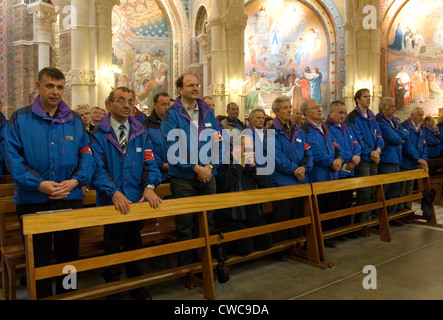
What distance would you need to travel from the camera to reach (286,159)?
14.7 ft

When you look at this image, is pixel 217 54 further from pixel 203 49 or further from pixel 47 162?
pixel 47 162

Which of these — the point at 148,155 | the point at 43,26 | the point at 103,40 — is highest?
the point at 43,26

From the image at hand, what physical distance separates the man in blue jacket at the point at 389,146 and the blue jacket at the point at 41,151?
15.4 feet

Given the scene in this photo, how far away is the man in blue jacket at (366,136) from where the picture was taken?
18.2 ft

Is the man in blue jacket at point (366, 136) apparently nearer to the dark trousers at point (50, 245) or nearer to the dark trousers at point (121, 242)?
the dark trousers at point (121, 242)

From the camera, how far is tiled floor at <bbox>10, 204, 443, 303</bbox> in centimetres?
338

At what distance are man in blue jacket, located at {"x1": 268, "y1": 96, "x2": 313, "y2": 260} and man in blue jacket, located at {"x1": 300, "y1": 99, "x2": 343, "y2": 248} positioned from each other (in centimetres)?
18

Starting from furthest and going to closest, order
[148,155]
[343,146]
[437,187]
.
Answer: [437,187] < [343,146] < [148,155]

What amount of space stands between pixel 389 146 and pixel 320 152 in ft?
6.28

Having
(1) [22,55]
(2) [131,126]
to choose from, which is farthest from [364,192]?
(1) [22,55]

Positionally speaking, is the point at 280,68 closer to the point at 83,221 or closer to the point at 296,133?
the point at 296,133

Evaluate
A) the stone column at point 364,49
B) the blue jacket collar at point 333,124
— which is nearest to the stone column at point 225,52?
the stone column at point 364,49

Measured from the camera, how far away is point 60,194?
2.96 metres
